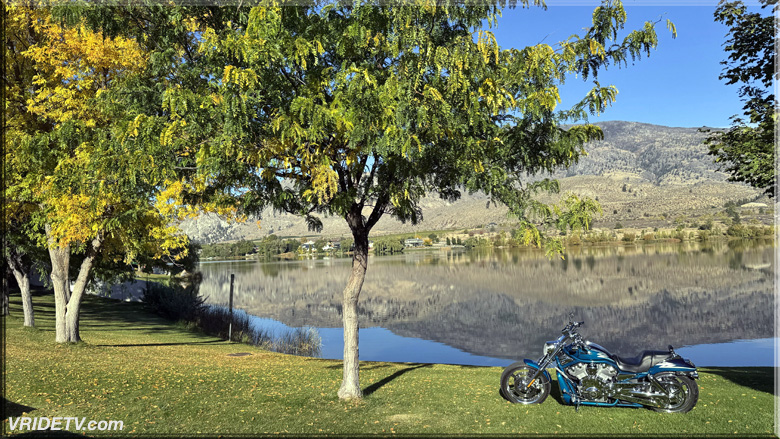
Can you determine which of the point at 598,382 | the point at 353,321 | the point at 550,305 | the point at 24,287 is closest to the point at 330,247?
the point at 550,305

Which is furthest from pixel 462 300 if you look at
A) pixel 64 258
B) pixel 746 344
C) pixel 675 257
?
pixel 675 257

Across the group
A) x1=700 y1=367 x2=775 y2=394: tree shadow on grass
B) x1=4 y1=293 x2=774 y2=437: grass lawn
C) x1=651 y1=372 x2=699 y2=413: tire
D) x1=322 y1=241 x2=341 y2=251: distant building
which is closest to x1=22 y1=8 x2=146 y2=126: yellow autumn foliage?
x1=4 y1=293 x2=774 y2=437: grass lawn

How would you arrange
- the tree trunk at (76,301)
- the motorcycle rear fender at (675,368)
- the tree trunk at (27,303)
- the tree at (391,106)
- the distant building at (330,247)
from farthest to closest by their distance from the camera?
the distant building at (330,247) → the tree trunk at (27,303) → the tree trunk at (76,301) → the motorcycle rear fender at (675,368) → the tree at (391,106)

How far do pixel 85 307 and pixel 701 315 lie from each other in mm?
42627

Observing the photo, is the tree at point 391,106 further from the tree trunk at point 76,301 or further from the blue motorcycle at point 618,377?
the tree trunk at point 76,301

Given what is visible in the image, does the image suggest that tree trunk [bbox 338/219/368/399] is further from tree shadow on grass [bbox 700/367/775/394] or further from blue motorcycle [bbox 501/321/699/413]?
tree shadow on grass [bbox 700/367/775/394]

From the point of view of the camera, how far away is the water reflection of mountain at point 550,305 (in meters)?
27.5

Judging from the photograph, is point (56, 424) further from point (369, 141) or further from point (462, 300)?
point (462, 300)

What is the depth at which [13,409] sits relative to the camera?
306 inches

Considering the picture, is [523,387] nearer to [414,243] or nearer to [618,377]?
[618,377]

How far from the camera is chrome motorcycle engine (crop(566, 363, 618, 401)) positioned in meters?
8.07

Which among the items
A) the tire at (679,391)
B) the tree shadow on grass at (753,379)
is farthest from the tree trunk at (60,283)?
the tree shadow on grass at (753,379)

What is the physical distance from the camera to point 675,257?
80.2 meters

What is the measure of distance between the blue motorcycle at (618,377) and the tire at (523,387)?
0.25 ft
